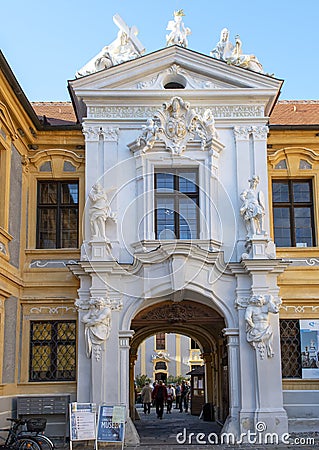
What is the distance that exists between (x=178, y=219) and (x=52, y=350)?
4540 mm

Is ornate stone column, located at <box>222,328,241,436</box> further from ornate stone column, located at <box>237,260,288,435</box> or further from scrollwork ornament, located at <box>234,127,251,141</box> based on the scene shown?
scrollwork ornament, located at <box>234,127,251,141</box>

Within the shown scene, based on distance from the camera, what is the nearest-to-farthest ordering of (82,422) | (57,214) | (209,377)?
(82,422), (57,214), (209,377)

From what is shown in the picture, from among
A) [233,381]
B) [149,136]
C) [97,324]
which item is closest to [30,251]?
[97,324]

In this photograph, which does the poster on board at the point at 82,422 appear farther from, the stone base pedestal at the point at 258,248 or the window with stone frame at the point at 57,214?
the window with stone frame at the point at 57,214

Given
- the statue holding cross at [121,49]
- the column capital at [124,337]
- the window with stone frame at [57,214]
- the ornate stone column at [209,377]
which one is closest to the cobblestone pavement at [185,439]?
the ornate stone column at [209,377]

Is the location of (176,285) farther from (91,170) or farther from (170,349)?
(170,349)

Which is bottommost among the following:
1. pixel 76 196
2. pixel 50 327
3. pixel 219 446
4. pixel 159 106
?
pixel 219 446

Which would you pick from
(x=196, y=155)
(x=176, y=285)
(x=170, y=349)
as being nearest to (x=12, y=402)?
(x=176, y=285)

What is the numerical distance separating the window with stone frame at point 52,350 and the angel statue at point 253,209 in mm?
5023

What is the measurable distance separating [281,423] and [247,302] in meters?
2.86

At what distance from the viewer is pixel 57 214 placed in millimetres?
18609

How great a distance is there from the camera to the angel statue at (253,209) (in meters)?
17.0

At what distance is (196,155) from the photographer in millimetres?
17781

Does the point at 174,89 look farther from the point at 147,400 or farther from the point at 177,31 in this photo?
the point at 147,400
